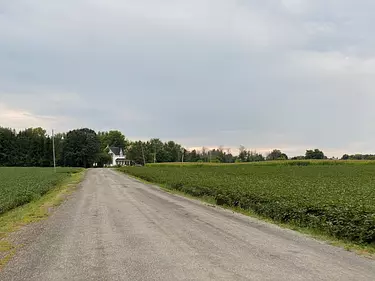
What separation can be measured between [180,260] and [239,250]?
161cm

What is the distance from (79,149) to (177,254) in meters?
121

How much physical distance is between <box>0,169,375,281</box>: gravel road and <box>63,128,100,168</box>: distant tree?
114 meters

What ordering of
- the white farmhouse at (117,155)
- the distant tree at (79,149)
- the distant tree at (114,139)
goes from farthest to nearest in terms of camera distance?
the distant tree at (114,139) → the white farmhouse at (117,155) → the distant tree at (79,149)

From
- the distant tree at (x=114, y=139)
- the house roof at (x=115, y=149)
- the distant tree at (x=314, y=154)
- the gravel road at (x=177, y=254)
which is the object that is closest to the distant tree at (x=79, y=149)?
the house roof at (x=115, y=149)

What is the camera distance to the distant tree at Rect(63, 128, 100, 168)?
123 meters

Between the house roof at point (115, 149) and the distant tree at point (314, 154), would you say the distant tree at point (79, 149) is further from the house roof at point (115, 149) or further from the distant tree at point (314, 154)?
the distant tree at point (314, 154)

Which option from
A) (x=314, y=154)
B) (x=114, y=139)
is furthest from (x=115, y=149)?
(x=314, y=154)

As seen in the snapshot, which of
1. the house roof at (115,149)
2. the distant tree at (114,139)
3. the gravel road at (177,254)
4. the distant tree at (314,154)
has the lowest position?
the gravel road at (177,254)

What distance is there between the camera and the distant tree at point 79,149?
403 ft

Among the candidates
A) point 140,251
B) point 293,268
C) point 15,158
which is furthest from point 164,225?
point 15,158

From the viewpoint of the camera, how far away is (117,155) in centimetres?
15450

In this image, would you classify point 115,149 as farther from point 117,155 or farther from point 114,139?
point 114,139

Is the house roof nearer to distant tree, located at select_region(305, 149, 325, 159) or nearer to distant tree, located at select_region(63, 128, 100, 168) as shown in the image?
distant tree, located at select_region(63, 128, 100, 168)

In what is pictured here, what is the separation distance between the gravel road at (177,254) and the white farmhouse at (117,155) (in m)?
134
